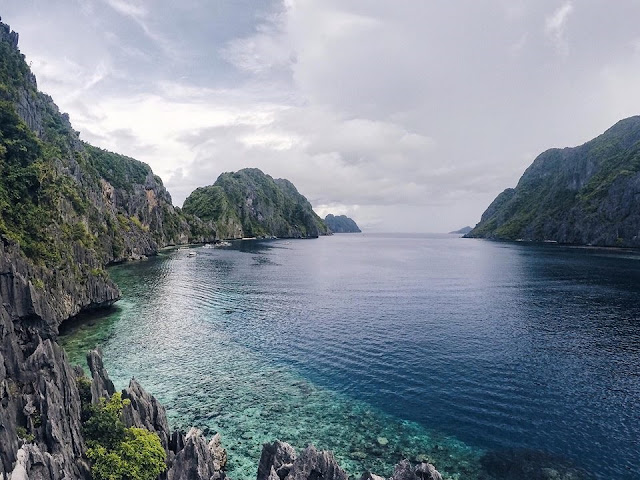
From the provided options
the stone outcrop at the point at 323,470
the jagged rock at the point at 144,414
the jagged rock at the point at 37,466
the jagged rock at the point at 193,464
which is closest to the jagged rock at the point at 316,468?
the stone outcrop at the point at 323,470

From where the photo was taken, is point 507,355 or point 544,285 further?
point 544,285

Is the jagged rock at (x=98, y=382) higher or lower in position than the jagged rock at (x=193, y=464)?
higher

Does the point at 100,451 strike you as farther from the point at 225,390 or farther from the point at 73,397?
the point at 225,390

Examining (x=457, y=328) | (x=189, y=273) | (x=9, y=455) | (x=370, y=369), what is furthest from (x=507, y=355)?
(x=189, y=273)

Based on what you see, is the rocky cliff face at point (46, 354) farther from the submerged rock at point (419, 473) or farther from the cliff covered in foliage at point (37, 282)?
the submerged rock at point (419, 473)

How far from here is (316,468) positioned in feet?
Answer: 87.5

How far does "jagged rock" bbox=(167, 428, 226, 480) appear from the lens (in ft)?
90.5

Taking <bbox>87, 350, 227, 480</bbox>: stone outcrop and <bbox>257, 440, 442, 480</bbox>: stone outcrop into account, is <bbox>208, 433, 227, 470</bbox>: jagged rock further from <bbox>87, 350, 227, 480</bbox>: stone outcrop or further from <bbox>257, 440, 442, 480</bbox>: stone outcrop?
<bbox>257, 440, 442, 480</bbox>: stone outcrop

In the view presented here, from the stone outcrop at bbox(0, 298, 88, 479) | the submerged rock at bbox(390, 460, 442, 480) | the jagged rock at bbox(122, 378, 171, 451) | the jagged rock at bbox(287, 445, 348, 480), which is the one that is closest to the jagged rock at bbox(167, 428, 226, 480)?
the jagged rock at bbox(122, 378, 171, 451)

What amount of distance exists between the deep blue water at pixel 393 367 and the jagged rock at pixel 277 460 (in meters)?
4.11

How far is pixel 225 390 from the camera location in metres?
47.5

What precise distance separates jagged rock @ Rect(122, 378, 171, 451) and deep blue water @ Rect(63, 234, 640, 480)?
6282 millimetres

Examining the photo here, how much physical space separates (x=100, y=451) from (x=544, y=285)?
4958 inches

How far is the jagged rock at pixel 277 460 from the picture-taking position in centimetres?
2762
